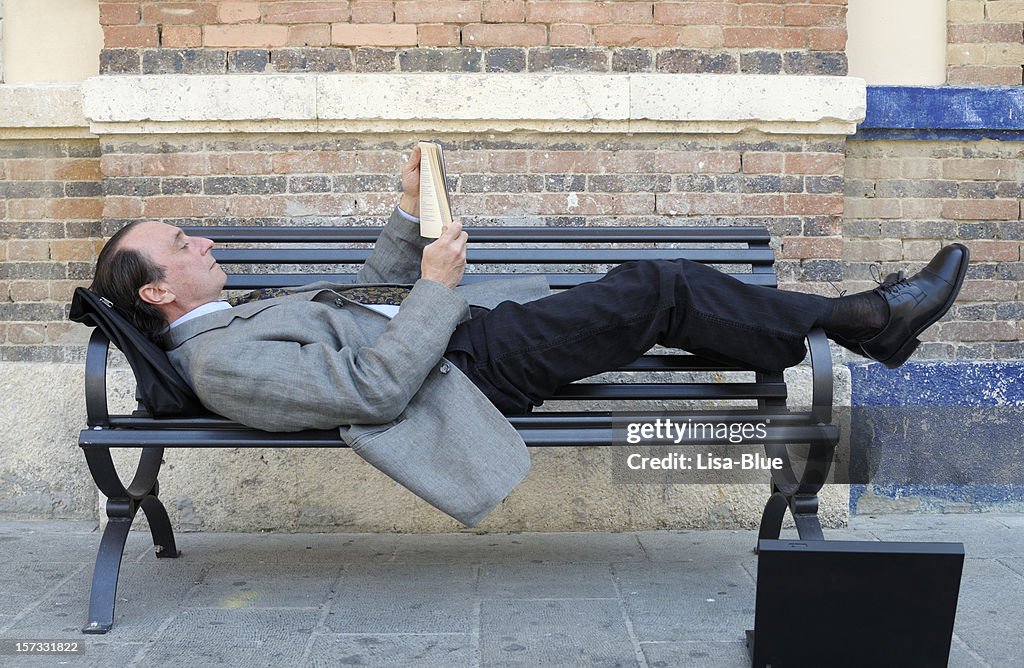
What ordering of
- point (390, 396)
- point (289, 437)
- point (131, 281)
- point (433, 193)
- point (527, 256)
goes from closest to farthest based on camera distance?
1. point (390, 396)
2. point (289, 437)
3. point (433, 193)
4. point (131, 281)
5. point (527, 256)

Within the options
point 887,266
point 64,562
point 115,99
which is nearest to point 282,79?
point 115,99

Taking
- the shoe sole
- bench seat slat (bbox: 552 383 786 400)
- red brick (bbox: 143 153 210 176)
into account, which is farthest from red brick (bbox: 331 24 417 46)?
the shoe sole

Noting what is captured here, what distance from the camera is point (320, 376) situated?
287 centimetres

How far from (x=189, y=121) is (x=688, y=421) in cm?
227

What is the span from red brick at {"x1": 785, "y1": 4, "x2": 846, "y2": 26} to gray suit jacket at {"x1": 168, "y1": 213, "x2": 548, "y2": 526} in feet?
6.57

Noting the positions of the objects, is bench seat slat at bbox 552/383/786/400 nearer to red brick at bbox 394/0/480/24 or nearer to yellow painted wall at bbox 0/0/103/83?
red brick at bbox 394/0/480/24

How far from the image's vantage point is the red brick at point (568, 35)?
4090mm

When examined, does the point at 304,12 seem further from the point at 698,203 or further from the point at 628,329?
the point at 628,329

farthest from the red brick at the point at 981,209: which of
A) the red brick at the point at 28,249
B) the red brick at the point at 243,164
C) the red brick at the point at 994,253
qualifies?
the red brick at the point at 28,249

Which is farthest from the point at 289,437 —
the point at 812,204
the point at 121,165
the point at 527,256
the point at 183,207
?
the point at 812,204

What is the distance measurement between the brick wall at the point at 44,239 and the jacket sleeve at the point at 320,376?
1706 millimetres

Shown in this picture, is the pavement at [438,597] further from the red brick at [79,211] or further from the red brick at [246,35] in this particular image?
the red brick at [246,35]

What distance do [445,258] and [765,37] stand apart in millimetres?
1848

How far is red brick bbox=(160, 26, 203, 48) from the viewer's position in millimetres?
4074
